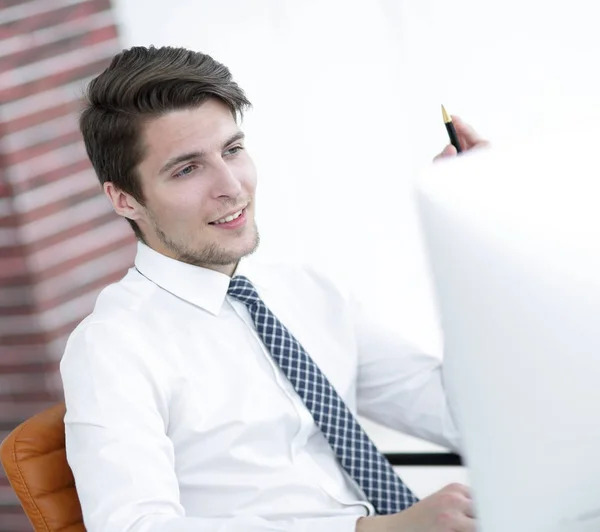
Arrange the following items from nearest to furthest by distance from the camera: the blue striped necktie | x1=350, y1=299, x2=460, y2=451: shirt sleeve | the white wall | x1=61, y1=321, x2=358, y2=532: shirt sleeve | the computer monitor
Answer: the computer monitor
x1=61, y1=321, x2=358, y2=532: shirt sleeve
the blue striped necktie
x1=350, y1=299, x2=460, y2=451: shirt sleeve
the white wall

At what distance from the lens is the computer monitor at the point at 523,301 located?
0.63m

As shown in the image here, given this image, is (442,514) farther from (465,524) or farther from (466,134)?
(466,134)

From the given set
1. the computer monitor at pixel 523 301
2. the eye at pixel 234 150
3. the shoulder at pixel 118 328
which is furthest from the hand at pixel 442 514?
the eye at pixel 234 150

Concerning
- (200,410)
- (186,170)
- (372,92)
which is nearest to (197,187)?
(186,170)

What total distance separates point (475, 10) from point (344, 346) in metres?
1.41

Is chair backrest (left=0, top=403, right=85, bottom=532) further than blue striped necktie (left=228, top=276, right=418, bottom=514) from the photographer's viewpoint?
No

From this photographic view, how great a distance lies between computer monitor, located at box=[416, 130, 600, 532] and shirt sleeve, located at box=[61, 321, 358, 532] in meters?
0.53

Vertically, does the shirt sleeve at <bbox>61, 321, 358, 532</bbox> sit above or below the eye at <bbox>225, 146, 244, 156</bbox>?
below

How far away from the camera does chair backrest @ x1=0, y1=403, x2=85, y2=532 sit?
1.39 meters

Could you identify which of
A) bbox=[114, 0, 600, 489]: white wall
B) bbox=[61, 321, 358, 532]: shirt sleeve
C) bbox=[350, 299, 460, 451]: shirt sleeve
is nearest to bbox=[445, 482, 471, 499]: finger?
bbox=[61, 321, 358, 532]: shirt sleeve

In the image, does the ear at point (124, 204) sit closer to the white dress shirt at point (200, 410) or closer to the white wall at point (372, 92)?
the white dress shirt at point (200, 410)

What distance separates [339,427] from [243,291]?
292mm

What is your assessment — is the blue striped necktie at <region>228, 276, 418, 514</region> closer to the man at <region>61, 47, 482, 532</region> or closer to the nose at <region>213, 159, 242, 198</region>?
the man at <region>61, 47, 482, 532</region>

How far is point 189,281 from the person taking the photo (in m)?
1.57
